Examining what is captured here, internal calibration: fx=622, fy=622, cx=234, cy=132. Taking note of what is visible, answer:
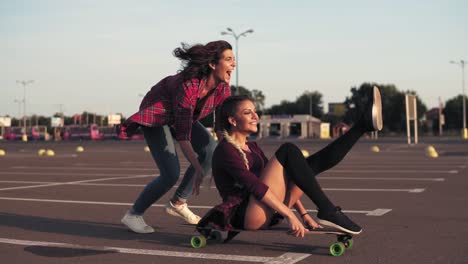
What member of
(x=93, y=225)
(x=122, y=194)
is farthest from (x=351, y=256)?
(x=122, y=194)

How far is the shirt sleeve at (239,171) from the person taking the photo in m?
4.27

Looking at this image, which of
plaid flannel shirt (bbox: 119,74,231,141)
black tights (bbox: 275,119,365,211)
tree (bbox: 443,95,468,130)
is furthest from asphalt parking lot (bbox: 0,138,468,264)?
tree (bbox: 443,95,468,130)

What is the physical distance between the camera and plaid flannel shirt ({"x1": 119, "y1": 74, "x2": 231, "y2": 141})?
16.7 ft

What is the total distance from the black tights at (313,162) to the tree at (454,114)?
9510 centimetres

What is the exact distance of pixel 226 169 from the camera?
4.46 m

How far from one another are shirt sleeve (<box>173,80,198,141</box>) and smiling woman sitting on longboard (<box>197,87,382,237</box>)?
0.46m

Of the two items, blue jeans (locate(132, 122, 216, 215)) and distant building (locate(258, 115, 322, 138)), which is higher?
distant building (locate(258, 115, 322, 138))

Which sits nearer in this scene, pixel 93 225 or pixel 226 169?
pixel 226 169

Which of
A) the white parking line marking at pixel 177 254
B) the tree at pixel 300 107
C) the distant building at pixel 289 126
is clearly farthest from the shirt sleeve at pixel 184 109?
the tree at pixel 300 107

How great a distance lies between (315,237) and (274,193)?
77 centimetres

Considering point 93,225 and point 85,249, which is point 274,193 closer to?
point 85,249

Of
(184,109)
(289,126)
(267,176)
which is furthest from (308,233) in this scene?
(289,126)

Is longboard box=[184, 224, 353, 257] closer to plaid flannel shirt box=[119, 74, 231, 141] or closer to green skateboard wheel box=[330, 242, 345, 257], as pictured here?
green skateboard wheel box=[330, 242, 345, 257]

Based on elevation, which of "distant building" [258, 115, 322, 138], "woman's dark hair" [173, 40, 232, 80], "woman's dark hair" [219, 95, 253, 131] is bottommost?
"woman's dark hair" [219, 95, 253, 131]
